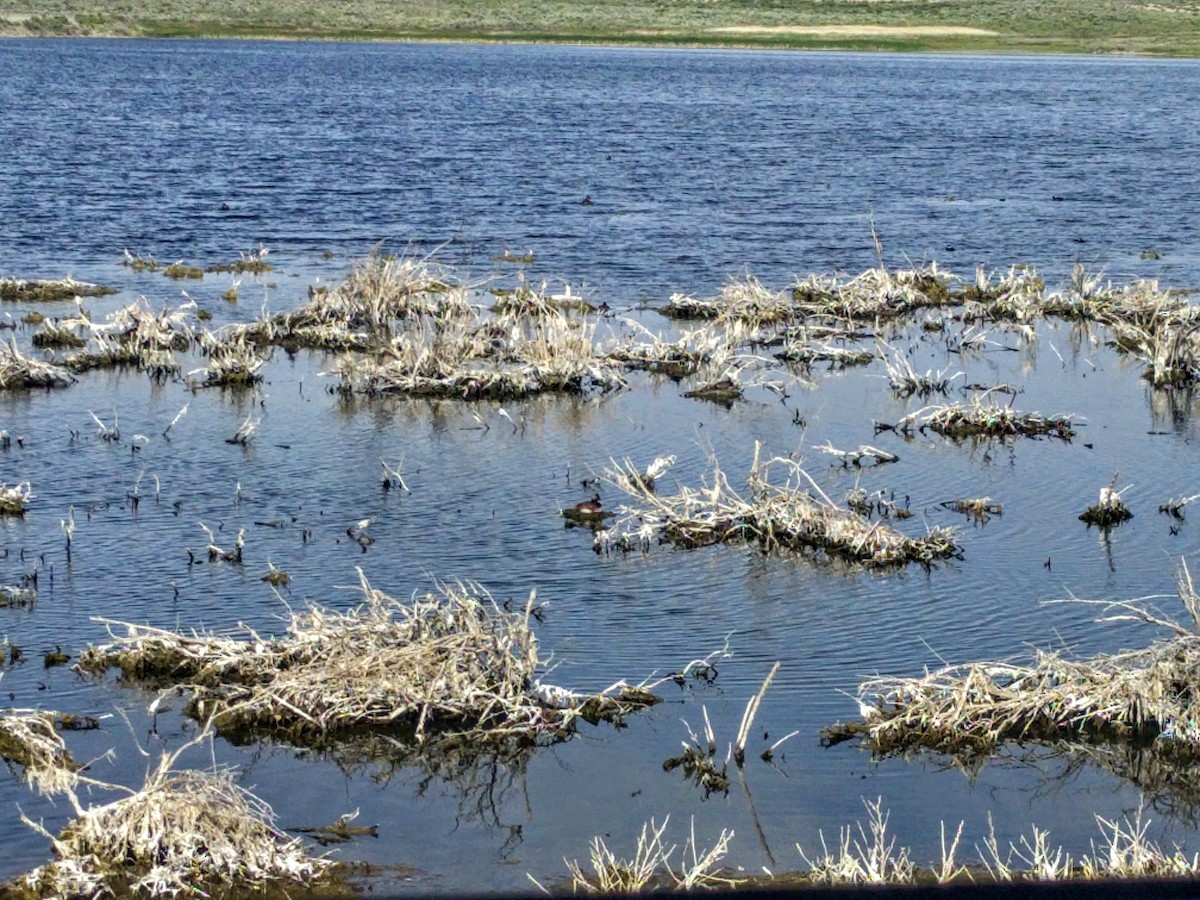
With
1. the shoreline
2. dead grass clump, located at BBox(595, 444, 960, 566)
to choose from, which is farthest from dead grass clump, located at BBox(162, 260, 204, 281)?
the shoreline

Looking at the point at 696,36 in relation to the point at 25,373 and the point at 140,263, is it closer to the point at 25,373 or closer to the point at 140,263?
the point at 140,263

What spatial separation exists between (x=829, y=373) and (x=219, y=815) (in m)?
12.2

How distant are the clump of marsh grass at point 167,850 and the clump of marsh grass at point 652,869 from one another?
128 cm

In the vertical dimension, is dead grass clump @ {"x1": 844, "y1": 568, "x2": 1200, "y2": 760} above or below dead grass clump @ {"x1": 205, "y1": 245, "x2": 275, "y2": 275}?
above

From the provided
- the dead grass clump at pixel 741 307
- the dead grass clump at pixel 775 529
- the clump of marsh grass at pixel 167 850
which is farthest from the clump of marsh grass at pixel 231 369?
the clump of marsh grass at pixel 167 850

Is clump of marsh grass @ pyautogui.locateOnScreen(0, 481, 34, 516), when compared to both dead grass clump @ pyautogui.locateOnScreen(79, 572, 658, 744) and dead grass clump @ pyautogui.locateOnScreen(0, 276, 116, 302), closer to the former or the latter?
dead grass clump @ pyautogui.locateOnScreen(79, 572, 658, 744)

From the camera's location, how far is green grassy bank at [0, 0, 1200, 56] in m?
111

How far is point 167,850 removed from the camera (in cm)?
757

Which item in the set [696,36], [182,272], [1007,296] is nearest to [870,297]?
[1007,296]

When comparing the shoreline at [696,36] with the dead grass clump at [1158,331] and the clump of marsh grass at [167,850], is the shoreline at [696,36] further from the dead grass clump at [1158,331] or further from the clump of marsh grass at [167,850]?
the clump of marsh grass at [167,850]

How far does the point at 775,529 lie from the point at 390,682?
437 centimetres

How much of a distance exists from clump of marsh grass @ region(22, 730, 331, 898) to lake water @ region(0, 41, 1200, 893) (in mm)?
361

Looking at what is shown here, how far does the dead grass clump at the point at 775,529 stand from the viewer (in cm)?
1233

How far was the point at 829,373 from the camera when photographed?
1869 centimetres
